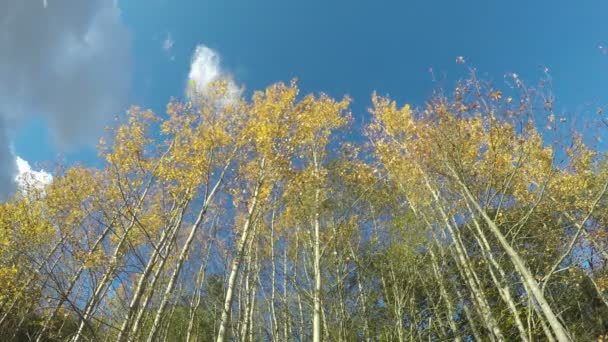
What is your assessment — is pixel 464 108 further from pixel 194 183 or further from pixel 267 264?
pixel 267 264

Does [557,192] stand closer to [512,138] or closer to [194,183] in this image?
[512,138]

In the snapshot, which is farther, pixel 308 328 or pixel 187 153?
pixel 308 328

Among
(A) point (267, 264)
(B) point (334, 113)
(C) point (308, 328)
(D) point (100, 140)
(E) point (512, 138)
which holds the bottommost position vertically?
(C) point (308, 328)

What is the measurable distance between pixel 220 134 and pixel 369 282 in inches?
194

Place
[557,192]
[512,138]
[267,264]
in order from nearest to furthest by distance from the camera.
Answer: [512,138], [557,192], [267,264]

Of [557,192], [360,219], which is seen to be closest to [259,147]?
[360,219]

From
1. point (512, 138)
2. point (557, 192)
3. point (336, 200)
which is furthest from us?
point (557, 192)

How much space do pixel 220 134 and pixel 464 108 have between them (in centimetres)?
502

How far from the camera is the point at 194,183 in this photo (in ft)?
25.6

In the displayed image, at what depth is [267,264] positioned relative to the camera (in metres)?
11.7

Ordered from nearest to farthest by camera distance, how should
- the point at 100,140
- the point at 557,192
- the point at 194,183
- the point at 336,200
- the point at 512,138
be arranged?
the point at 512,138 → the point at 194,183 → the point at 336,200 → the point at 557,192 → the point at 100,140

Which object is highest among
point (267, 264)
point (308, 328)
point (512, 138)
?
point (267, 264)

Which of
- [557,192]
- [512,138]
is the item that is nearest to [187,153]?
[512,138]

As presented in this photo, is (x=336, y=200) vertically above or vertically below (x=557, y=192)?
below
